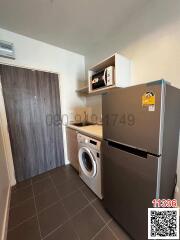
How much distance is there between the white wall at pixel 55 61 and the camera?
1.93 meters

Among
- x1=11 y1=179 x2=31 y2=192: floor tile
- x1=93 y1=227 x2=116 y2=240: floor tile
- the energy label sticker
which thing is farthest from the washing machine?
x1=11 y1=179 x2=31 y2=192: floor tile

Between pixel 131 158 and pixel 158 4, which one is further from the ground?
pixel 158 4

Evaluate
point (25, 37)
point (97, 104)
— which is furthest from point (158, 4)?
point (25, 37)

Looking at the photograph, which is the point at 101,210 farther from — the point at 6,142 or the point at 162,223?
the point at 6,142

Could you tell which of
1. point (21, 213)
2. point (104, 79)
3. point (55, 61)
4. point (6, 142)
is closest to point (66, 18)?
point (55, 61)

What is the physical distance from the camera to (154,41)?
1.42 m

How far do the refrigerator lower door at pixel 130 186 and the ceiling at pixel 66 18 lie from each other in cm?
175

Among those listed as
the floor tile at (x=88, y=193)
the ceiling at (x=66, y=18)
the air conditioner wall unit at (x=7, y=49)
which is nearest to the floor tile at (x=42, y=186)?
the floor tile at (x=88, y=193)

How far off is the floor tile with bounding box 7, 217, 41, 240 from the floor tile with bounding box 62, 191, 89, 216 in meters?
0.39

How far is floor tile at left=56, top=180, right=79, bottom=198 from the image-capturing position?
1.77 meters

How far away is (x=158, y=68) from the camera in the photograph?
141cm

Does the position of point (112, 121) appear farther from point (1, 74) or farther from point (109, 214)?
point (1, 74)

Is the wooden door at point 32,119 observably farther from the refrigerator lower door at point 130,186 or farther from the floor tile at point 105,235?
the floor tile at point 105,235

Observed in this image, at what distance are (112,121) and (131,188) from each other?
644 millimetres
